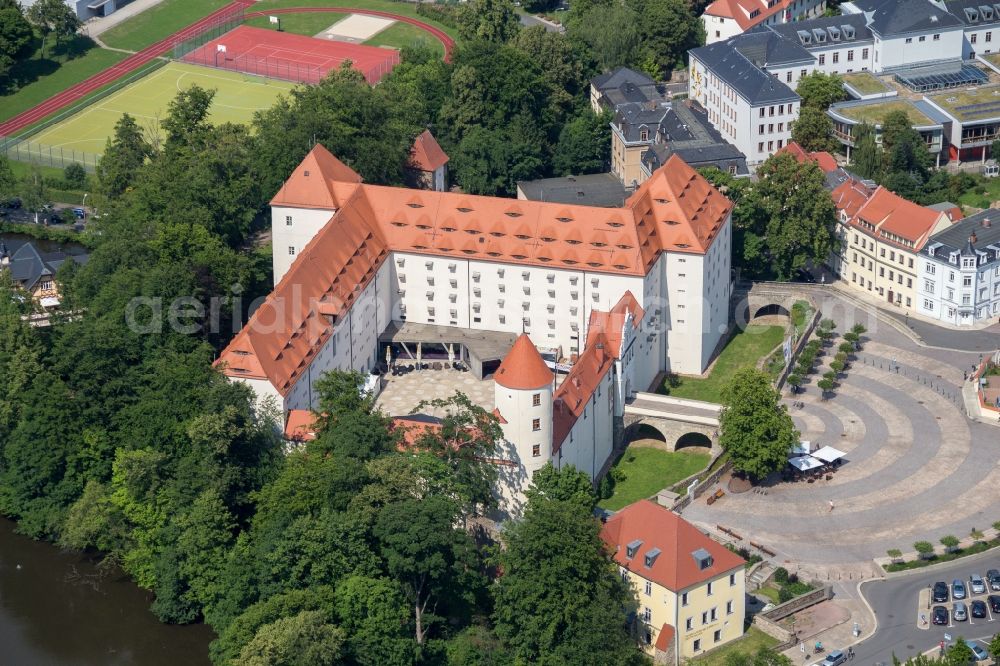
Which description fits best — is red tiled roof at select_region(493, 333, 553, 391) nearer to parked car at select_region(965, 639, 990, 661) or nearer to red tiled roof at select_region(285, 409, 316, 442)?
red tiled roof at select_region(285, 409, 316, 442)

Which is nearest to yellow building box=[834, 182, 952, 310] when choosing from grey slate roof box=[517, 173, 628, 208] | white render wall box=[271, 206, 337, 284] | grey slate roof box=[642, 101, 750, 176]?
grey slate roof box=[642, 101, 750, 176]

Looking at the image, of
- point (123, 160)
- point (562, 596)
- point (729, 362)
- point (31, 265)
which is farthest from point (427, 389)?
point (123, 160)

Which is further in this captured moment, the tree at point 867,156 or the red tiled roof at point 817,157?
Answer: the tree at point 867,156

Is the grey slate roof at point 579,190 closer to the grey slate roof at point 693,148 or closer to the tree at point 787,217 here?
the grey slate roof at point 693,148

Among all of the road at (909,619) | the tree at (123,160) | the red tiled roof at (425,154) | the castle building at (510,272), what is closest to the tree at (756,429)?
the castle building at (510,272)

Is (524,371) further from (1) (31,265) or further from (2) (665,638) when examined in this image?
(1) (31,265)

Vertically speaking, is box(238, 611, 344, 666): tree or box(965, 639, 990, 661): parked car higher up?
box(238, 611, 344, 666): tree
